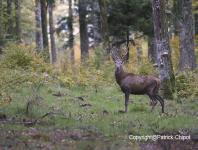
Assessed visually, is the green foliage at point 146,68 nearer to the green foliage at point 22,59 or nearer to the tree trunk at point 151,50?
the green foliage at point 22,59

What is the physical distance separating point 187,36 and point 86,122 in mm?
13549

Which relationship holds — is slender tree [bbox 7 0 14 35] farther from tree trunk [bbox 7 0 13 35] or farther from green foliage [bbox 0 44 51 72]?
green foliage [bbox 0 44 51 72]

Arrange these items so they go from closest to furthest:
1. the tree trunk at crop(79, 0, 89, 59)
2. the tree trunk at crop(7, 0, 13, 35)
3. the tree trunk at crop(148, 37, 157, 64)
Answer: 1. the tree trunk at crop(7, 0, 13, 35)
2. the tree trunk at crop(148, 37, 157, 64)
3. the tree trunk at crop(79, 0, 89, 59)

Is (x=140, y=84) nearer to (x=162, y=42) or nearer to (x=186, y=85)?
(x=162, y=42)

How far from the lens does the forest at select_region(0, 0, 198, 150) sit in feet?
37.9

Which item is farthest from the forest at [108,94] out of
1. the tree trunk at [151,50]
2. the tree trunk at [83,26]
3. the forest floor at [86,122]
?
the tree trunk at [83,26]

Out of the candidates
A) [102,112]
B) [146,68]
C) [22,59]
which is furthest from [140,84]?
[22,59]

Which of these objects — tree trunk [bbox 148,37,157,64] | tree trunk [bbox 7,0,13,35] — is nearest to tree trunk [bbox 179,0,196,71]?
tree trunk [bbox 148,37,157,64]

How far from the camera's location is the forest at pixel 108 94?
1154 centimetres

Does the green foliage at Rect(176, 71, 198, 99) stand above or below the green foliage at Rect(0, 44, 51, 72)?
below

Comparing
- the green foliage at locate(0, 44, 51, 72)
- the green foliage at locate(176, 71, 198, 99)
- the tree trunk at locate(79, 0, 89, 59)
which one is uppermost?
the tree trunk at locate(79, 0, 89, 59)

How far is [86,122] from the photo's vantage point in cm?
1356

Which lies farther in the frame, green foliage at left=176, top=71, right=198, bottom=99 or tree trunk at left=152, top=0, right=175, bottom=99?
green foliage at left=176, top=71, right=198, bottom=99

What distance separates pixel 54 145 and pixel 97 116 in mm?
4099
